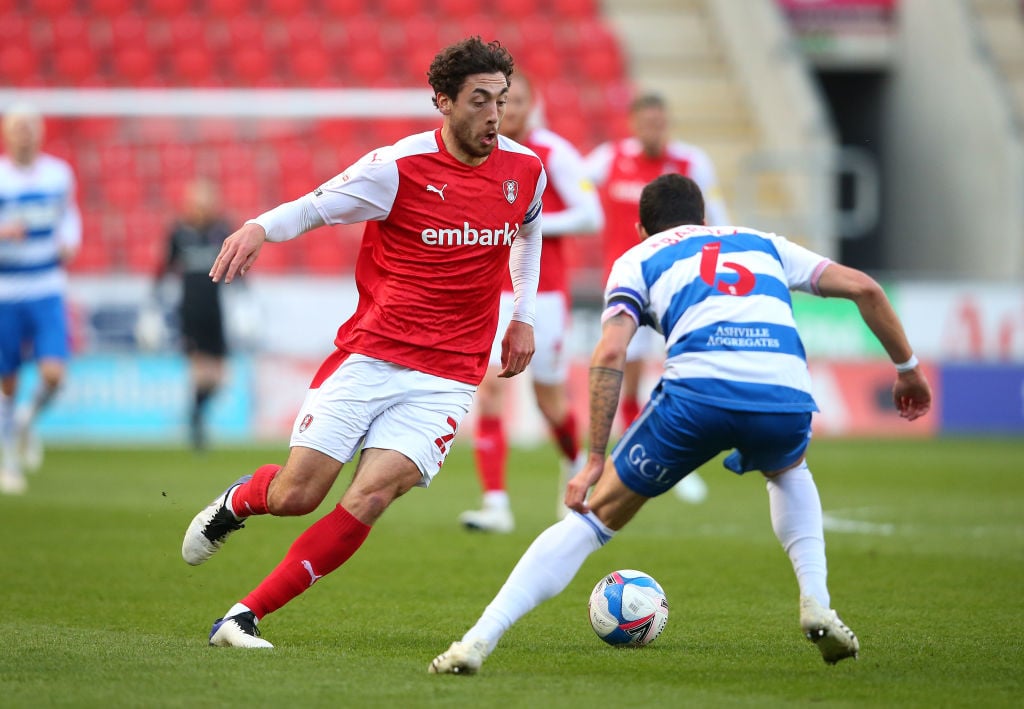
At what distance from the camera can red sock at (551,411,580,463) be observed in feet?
31.4

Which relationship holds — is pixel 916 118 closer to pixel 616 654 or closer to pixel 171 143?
pixel 171 143

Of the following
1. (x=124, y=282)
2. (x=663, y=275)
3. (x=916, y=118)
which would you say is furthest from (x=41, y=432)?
(x=916, y=118)

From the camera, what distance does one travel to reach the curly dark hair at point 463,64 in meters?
5.52

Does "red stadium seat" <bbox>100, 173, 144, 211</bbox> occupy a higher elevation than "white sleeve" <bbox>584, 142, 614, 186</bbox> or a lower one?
lower

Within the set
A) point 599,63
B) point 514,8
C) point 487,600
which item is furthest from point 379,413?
point 514,8

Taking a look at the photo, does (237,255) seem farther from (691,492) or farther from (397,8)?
(397,8)

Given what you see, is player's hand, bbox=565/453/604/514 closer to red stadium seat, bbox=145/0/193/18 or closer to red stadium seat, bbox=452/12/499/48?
red stadium seat, bbox=452/12/499/48

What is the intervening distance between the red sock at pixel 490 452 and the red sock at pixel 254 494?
12.0ft

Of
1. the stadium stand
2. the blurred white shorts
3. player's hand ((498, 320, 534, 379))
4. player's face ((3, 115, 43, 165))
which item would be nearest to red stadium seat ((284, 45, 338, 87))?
the stadium stand

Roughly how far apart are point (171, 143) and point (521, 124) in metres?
10.2

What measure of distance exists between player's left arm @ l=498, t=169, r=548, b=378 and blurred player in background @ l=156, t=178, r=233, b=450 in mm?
9604

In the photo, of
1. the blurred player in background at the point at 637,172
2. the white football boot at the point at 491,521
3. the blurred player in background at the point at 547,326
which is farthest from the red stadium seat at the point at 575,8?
the white football boot at the point at 491,521

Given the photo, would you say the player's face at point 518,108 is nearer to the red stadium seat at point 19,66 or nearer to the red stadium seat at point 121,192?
the red stadium seat at point 121,192

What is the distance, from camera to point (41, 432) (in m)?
16.6
